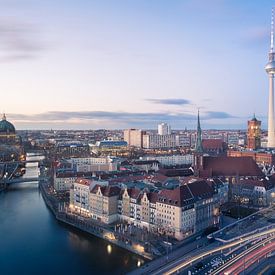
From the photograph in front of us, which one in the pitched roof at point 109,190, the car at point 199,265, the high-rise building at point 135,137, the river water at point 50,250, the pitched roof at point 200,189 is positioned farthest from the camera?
the high-rise building at point 135,137

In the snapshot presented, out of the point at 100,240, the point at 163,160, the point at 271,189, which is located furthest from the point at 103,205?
the point at 163,160

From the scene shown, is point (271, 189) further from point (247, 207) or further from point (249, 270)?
point (249, 270)

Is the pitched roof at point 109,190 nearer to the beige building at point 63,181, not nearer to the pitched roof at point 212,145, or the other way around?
the beige building at point 63,181

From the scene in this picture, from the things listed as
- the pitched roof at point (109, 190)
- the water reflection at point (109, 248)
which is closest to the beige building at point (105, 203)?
the pitched roof at point (109, 190)

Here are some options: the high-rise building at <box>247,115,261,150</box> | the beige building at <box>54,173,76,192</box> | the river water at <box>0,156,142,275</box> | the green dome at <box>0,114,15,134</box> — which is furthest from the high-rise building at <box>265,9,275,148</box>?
the green dome at <box>0,114,15,134</box>

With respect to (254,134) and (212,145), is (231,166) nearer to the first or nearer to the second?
(254,134)

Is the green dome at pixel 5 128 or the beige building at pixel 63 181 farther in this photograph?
the green dome at pixel 5 128

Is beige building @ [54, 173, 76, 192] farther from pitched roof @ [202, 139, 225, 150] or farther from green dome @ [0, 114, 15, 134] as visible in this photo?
green dome @ [0, 114, 15, 134]
